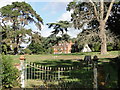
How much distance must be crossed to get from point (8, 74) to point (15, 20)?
30553mm

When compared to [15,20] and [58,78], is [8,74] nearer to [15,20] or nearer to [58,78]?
[58,78]

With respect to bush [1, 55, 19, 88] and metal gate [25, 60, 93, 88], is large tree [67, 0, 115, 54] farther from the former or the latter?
bush [1, 55, 19, 88]

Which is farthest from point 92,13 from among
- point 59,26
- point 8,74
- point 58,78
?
point 8,74

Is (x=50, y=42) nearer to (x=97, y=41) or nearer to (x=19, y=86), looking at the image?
(x=97, y=41)

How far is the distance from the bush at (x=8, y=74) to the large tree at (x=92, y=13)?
16.6m

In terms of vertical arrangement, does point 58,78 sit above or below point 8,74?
below

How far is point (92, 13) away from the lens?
83.4 ft

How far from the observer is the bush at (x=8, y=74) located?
5207 millimetres

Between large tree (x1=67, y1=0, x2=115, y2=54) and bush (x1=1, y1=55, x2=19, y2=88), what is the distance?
16552 millimetres

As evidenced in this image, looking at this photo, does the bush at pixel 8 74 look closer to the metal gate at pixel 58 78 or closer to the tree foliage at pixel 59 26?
the metal gate at pixel 58 78

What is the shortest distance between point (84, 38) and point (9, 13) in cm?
1814

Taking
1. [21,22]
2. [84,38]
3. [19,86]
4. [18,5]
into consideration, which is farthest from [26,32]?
[19,86]

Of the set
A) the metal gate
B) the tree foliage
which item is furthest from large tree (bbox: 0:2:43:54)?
the metal gate

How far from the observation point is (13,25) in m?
34.6
